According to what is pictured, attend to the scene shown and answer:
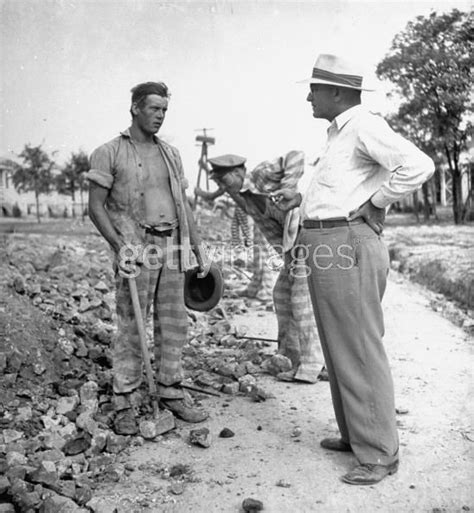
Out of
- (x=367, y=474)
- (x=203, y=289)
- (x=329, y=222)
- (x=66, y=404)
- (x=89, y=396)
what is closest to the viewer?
(x=367, y=474)

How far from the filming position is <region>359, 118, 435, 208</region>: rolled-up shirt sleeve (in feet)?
11.0

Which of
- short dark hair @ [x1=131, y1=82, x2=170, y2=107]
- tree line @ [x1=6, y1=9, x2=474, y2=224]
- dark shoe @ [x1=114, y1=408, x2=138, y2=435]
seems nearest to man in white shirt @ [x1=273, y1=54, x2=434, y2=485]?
short dark hair @ [x1=131, y1=82, x2=170, y2=107]

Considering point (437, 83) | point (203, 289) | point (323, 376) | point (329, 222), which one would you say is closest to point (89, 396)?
point (203, 289)

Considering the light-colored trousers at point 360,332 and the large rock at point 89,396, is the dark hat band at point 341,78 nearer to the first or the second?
the light-colored trousers at point 360,332

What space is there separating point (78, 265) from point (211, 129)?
18.5ft

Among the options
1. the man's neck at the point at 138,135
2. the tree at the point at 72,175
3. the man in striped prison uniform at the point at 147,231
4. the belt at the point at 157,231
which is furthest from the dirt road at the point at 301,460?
the tree at the point at 72,175

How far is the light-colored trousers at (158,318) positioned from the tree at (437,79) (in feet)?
85.3

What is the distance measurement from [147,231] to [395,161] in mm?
1905

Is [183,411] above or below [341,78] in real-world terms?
below

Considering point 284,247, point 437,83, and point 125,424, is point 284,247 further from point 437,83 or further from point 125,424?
point 437,83

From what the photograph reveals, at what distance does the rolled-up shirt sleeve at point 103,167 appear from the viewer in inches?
173

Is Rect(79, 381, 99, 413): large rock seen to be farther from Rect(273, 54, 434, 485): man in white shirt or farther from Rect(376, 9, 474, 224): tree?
Rect(376, 9, 474, 224): tree

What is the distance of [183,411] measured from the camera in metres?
4.62

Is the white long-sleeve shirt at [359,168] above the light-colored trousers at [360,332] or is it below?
above
